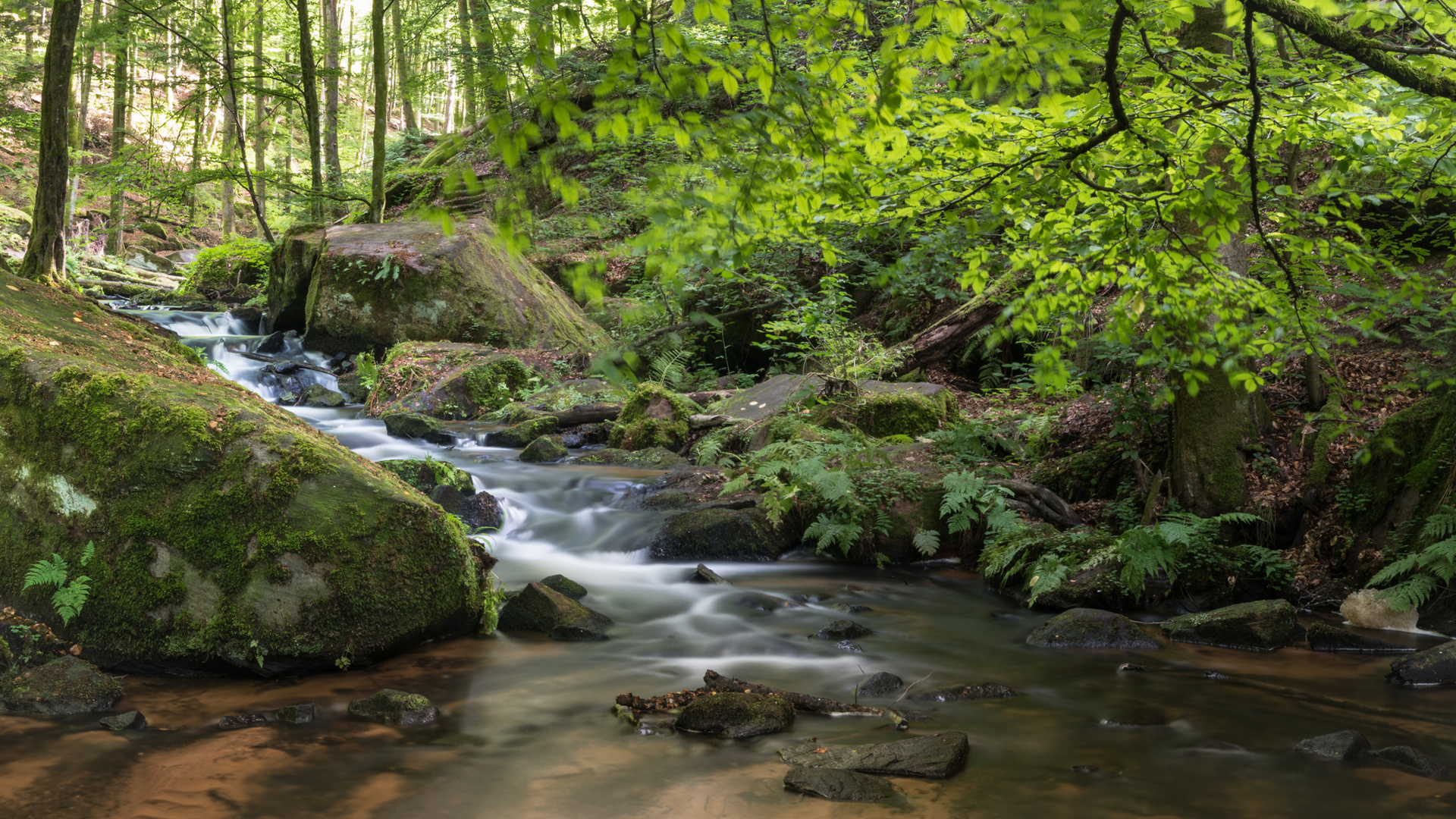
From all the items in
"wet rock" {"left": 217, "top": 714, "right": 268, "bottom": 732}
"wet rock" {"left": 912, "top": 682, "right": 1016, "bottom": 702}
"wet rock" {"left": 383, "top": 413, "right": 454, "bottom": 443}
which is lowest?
"wet rock" {"left": 912, "top": 682, "right": 1016, "bottom": 702}

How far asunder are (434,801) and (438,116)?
5238cm

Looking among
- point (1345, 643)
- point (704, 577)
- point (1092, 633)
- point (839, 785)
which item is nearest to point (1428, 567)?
point (1345, 643)

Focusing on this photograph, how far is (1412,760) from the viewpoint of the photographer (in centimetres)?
406

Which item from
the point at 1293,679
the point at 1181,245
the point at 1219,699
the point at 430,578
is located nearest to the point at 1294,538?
the point at 1293,679

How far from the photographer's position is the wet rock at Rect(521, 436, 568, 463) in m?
10.8

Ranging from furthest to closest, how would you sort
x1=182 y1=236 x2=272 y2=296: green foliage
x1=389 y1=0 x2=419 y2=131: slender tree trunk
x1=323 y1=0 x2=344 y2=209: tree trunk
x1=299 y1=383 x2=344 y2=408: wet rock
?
x1=182 y1=236 x2=272 y2=296: green foliage, x1=323 y1=0 x2=344 y2=209: tree trunk, x1=389 y1=0 x2=419 y2=131: slender tree trunk, x1=299 y1=383 x2=344 y2=408: wet rock

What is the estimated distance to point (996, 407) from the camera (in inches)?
463

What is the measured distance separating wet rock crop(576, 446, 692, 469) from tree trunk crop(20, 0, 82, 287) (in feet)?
18.7

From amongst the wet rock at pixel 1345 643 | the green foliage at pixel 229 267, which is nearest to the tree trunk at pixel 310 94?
the green foliage at pixel 229 267

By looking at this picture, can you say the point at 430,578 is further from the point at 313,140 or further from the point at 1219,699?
the point at 313,140

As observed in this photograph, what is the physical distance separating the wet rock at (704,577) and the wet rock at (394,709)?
3.44 meters

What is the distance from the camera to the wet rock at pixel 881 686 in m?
5.13

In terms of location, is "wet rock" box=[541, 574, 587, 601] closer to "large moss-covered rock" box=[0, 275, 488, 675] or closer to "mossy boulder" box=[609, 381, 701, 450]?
"large moss-covered rock" box=[0, 275, 488, 675]

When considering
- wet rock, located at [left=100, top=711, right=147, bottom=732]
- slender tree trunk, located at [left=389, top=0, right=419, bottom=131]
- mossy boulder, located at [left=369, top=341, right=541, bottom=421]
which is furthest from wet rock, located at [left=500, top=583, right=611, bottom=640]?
slender tree trunk, located at [left=389, top=0, right=419, bottom=131]
